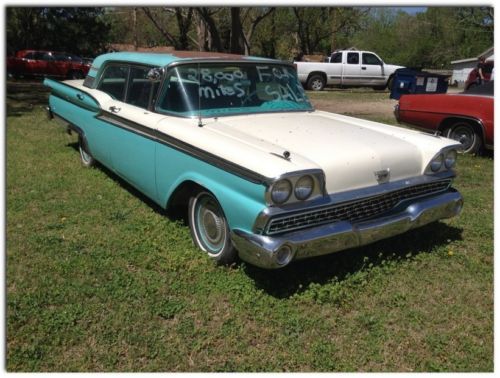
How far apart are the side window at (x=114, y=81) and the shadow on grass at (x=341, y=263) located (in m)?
2.38

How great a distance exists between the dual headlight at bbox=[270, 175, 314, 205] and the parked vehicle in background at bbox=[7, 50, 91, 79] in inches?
758

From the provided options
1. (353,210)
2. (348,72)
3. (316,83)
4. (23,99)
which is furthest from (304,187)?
(348,72)

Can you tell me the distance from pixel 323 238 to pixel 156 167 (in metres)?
1.59

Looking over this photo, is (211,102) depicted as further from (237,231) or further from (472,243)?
(472,243)

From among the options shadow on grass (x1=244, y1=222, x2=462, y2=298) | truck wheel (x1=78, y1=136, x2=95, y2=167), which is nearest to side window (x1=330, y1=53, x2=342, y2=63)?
truck wheel (x1=78, y1=136, x2=95, y2=167)

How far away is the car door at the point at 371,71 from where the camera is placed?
60.4 ft

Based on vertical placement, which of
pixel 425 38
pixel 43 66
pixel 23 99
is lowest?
pixel 23 99

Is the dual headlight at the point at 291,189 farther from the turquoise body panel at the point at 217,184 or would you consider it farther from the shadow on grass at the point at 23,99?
the shadow on grass at the point at 23,99

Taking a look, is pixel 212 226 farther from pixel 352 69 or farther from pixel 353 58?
pixel 353 58

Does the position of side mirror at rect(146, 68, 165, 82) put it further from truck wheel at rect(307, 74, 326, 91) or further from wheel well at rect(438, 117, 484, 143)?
truck wheel at rect(307, 74, 326, 91)

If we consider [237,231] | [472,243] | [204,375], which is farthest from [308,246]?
[472,243]

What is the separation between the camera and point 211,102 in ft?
12.7

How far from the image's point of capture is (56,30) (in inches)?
1081

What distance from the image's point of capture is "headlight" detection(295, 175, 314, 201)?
2846 mm
